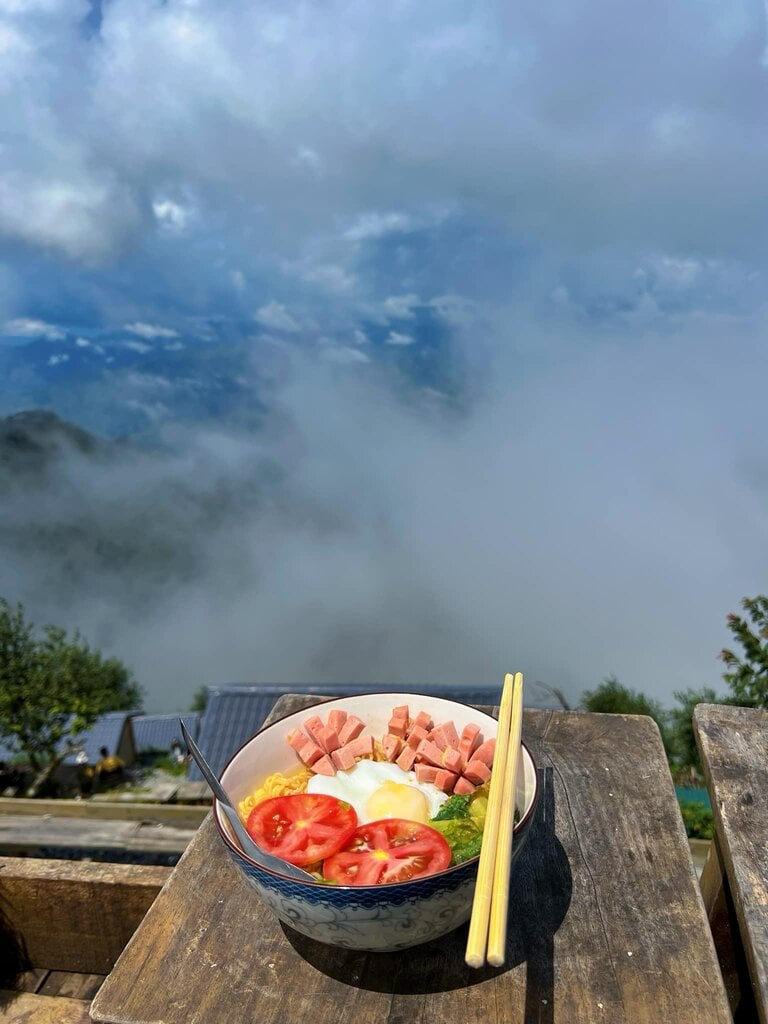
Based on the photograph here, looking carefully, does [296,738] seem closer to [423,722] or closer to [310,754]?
[310,754]

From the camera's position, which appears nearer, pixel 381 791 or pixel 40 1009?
pixel 381 791

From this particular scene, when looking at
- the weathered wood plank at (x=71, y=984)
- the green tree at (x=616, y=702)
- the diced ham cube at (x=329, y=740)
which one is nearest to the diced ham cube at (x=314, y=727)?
the diced ham cube at (x=329, y=740)

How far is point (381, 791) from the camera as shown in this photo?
148 cm

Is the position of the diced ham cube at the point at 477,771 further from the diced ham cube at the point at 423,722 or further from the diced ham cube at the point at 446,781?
the diced ham cube at the point at 423,722

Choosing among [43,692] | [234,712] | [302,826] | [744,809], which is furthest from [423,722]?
[43,692]

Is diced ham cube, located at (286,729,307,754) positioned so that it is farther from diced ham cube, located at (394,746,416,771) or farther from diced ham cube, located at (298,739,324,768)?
diced ham cube, located at (394,746,416,771)

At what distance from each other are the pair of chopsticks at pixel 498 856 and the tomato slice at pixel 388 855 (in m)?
0.11

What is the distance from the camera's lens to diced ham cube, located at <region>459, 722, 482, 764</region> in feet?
5.13

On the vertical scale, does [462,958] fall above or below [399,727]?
below

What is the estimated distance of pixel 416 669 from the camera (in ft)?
350

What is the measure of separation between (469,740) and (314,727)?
0.36 meters

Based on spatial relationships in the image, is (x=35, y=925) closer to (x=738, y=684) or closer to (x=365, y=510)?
(x=738, y=684)

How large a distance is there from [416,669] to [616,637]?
2778 cm

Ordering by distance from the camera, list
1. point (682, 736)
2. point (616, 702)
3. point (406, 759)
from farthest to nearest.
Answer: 1. point (616, 702)
2. point (682, 736)
3. point (406, 759)
